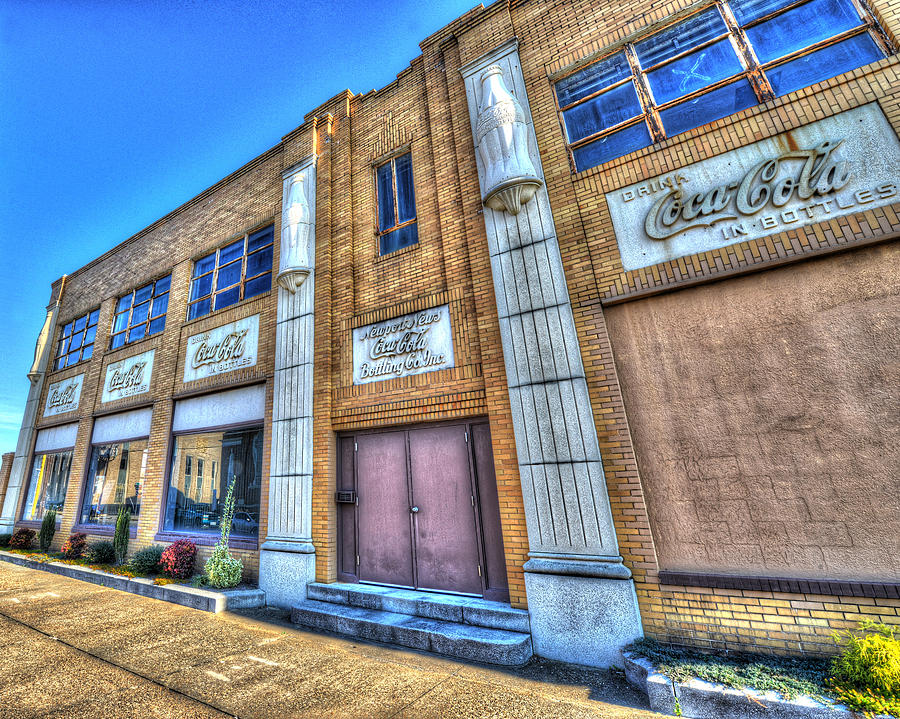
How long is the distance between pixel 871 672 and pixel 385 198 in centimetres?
918

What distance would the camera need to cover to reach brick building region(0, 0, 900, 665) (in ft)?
13.4

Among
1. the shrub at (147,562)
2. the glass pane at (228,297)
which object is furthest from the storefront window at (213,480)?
the glass pane at (228,297)

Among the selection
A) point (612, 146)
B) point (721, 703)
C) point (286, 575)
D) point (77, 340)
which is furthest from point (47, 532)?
point (612, 146)

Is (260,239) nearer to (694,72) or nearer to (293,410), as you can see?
(293,410)

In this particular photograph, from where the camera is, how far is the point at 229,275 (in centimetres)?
992

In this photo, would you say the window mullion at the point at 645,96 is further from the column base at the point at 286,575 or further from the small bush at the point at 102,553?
the small bush at the point at 102,553

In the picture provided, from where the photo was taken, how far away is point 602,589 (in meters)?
4.40

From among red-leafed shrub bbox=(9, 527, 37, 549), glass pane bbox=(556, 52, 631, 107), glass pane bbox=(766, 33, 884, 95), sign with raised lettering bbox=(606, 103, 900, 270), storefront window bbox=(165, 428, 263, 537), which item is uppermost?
glass pane bbox=(556, 52, 631, 107)

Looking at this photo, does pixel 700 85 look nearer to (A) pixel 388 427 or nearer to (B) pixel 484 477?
(B) pixel 484 477

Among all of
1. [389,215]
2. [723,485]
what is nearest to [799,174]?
[723,485]

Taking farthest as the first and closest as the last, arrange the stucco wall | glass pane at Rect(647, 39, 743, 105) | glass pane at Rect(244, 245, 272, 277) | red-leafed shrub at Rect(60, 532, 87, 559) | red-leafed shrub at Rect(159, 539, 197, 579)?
red-leafed shrub at Rect(60, 532, 87, 559) < glass pane at Rect(244, 245, 272, 277) < red-leafed shrub at Rect(159, 539, 197, 579) < glass pane at Rect(647, 39, 743, 105) < the stucco wall

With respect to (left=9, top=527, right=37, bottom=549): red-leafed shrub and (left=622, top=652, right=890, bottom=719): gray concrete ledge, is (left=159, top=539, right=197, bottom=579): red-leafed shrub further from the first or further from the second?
(left=622, top=652, right=890, bottom=719): gray concrete ledge

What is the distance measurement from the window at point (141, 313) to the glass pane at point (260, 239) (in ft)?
11.5

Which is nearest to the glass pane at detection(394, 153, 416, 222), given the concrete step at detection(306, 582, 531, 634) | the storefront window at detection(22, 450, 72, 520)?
the concrete step at detection(306, 582, 531, 634)
